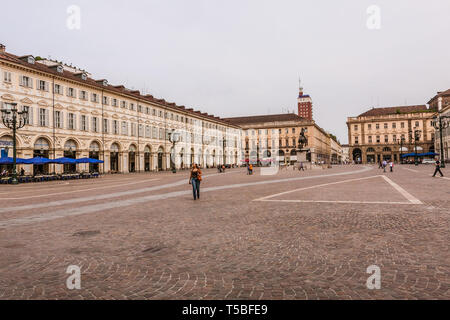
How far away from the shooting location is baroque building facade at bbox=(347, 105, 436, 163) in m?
92.1

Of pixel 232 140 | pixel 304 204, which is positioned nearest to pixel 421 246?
pixel 304 204

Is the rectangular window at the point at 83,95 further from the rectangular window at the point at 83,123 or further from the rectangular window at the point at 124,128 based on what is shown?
the rectangular window at the point at 124,128

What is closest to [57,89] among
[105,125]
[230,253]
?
[105,125]

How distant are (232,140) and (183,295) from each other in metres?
86.2

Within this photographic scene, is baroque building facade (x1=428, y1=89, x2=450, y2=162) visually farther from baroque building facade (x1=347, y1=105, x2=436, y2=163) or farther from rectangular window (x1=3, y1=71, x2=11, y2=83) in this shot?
rectangular window (x1=3, y1=71, x2=11, y2=83)

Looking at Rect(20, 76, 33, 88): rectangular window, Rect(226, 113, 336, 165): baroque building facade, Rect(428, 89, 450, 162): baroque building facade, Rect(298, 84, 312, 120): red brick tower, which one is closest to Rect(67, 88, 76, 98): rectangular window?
Rect(20, 76, 33, 88): rectangular window

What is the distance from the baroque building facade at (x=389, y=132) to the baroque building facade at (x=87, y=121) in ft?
199

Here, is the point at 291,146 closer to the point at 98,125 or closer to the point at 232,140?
the point at 232,140

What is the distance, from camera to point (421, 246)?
5223mm

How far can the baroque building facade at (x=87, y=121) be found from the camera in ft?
113

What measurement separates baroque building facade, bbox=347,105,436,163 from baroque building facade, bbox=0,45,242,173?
60.6m

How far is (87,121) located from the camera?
Answer: 1684 inches

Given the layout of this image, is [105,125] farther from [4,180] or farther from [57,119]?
[4,180]

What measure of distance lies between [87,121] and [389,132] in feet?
296
